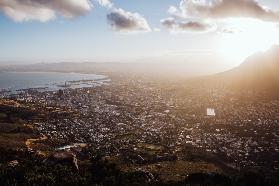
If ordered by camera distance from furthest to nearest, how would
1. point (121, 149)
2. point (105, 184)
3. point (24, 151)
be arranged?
point (121, 149) → point (24, 151) → point (105, 184)

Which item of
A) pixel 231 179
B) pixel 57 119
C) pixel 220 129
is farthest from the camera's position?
pixel 57 119

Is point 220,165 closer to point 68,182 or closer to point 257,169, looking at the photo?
point 257,169

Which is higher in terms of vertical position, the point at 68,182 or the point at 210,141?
the point at 68,182

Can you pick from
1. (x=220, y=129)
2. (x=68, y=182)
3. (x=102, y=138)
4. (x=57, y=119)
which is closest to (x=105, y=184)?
(x=68, y=182)

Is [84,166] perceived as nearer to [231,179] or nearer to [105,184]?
[105,184]

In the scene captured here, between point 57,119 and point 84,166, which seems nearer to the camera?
point 84,166

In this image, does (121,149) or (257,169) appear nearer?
(257,169)

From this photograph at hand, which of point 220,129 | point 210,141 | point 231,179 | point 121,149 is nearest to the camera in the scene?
point 231,179

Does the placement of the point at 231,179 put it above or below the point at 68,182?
below

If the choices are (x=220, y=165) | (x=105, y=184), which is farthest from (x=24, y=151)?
(x=220, y=165)
